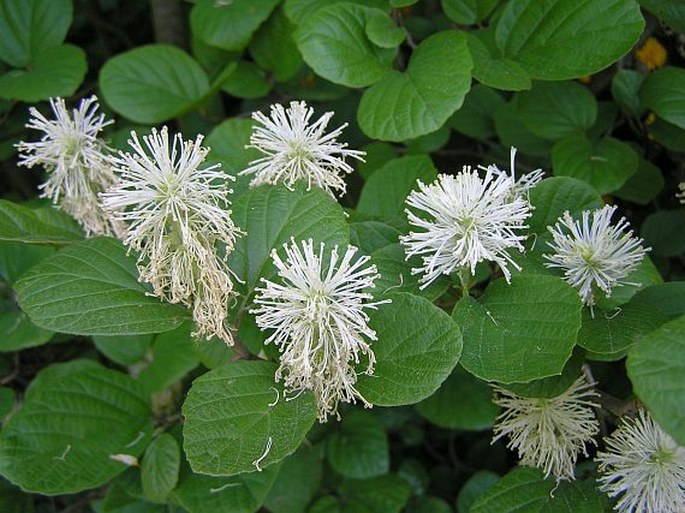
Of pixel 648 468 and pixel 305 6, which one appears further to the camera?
pixel 305 6

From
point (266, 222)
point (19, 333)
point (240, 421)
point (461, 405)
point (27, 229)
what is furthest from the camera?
point (461, 405)

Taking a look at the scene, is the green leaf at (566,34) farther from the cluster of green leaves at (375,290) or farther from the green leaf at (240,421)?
the green leaf at (240,421)

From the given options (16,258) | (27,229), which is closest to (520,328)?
(27,229)

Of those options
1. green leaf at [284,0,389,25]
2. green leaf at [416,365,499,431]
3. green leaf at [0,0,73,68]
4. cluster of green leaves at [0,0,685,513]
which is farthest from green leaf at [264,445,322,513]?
green leaf at [0,0,73,68]

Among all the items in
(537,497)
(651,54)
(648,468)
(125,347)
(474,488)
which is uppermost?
(651,54)

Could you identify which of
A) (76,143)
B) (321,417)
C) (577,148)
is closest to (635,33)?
(577,148)

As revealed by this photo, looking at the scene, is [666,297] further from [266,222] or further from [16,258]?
[16,258]
